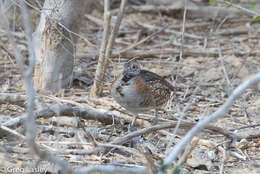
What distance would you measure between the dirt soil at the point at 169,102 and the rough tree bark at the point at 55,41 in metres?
0.39

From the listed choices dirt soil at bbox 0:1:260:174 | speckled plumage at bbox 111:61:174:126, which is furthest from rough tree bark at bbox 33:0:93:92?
speckled plumage at bbox 111:61:174:126

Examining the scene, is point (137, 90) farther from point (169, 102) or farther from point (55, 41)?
point (55, 41)

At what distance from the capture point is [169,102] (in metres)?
7.32

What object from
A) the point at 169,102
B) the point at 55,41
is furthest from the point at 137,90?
the point at 55,41

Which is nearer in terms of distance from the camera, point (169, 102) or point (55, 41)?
point (55, 41)

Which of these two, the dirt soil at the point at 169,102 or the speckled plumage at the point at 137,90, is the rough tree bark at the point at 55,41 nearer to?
the dirt soil at the point at 169,102

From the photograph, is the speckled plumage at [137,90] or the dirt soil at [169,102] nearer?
the dirt soil at [169,102]

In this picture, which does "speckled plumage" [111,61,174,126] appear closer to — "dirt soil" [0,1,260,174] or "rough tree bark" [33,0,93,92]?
"dirt soil" [0,1,260,174]

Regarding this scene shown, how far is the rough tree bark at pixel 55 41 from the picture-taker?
7.09 meters

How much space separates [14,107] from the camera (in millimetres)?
6387

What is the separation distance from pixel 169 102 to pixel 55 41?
214 centimetres

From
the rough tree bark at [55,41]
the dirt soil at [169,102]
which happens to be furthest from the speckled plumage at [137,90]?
the rough tree bark at [55,41]

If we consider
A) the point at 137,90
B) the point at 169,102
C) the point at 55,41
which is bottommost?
the point at 169,102

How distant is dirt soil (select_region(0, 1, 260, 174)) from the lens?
5.05m
